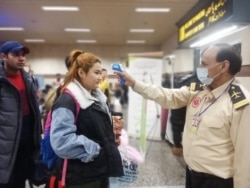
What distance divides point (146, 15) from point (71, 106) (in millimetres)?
6551

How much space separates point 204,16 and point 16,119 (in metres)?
2.93

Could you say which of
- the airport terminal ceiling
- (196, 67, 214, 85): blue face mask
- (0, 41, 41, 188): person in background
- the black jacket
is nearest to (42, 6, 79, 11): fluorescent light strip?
the airport terminal ceiling

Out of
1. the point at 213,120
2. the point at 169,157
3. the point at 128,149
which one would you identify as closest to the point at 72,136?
the point at 128,149

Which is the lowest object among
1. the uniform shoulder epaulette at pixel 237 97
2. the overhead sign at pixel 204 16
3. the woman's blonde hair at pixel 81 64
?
the uniform shoulder epaulette at pixel 237 97

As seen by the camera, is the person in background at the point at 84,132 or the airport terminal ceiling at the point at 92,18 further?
the airport terminal ceiling at the point at 92,18

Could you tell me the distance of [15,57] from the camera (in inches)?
79.5

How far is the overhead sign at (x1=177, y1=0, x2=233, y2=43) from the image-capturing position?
122 inches

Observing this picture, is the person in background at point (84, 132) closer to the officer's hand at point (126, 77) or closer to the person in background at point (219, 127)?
the officer's hand at point (126, 77)

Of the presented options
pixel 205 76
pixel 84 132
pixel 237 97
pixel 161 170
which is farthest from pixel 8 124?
pixel 161 170

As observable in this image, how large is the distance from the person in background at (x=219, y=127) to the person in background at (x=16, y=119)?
114cm

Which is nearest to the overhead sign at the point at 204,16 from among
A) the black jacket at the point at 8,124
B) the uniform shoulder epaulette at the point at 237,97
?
the uniform shoulder epaulette at the point at 237,97

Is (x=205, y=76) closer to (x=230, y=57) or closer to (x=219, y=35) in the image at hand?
(x=230, y=57)

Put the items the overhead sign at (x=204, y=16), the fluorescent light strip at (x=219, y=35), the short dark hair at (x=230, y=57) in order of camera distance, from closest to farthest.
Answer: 1. the short dark hair at (x=230, y=57)
2. the overhead sign at (x=204, y=16)
3. the fluorescent light strip at (x=219, y=35)

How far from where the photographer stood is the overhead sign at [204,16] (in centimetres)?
309
